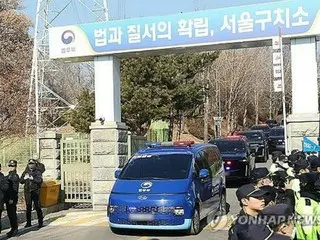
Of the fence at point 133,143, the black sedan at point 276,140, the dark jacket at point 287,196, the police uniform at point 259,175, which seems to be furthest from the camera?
the black sedan at point 276,140

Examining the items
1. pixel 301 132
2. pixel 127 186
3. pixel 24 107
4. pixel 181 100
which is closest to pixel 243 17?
pixel 301 132

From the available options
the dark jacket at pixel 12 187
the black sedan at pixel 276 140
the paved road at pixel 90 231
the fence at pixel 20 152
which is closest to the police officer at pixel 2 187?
the dark jacket at pixel 12 187

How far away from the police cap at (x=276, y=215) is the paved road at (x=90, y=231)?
22.8ft

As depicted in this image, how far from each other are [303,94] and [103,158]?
18.6 feet

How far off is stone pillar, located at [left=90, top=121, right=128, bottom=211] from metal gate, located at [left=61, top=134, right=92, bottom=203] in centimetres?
48

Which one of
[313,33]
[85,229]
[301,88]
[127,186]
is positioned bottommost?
[85,229]

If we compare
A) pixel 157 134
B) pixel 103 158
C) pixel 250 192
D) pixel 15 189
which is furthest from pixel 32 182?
pixel 157 134

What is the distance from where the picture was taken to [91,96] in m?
33.2

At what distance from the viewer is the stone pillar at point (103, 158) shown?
15.5 m

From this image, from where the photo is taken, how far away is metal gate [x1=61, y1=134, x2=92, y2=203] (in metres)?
16.0

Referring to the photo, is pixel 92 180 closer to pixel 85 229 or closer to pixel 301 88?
pixel 85 229

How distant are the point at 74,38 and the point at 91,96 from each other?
17242 mm

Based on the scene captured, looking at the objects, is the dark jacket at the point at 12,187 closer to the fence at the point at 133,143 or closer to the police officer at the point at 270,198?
the fence at the point at 133,143

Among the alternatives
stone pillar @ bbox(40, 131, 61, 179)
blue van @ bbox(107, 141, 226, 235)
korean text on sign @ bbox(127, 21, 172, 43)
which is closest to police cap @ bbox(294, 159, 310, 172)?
blue van @ bbox(107, 141, 226, 235)
